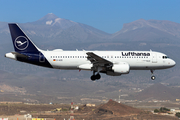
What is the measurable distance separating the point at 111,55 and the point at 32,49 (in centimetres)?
1565

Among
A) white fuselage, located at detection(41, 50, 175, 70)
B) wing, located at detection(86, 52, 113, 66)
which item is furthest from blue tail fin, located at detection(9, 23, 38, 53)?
wing, located at detection(86, 52, 113, 66)

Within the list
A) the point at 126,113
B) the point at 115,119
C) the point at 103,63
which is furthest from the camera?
the point at 126,113

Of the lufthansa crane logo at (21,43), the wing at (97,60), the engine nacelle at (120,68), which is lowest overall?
the engine nacelle at (120,68)

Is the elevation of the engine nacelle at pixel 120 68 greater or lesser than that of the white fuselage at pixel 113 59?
lesser

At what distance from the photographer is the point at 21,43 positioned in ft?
207

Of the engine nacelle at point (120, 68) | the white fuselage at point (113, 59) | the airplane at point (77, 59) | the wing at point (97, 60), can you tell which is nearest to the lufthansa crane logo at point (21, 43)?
the airplane at point (77, 59)

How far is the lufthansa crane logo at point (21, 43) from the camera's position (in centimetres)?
6298

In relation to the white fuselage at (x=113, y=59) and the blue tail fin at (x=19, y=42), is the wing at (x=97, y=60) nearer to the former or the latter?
the white fuselage at (x=113, y=59)

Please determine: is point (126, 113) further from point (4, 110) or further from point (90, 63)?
point (90, 63)

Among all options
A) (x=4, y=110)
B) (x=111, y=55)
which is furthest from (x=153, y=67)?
(x=4, y=110)

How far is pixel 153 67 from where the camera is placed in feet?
213

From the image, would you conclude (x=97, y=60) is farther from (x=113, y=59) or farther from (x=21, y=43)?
(x=21, y=43)

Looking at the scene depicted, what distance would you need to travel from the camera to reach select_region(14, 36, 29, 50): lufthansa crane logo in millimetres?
62984

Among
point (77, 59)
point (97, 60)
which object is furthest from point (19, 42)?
point (97, 60)
